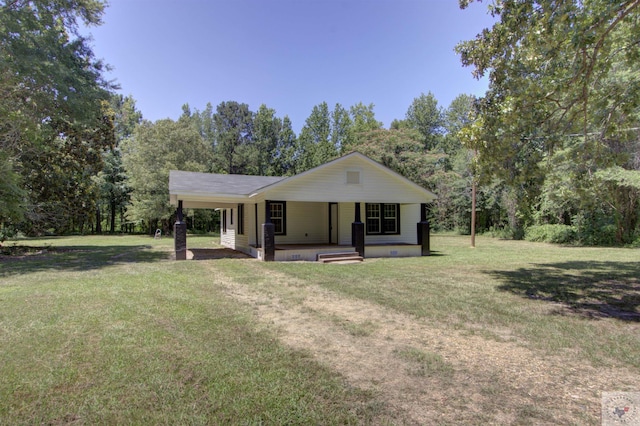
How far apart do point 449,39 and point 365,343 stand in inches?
378

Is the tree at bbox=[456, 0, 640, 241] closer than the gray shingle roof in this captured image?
Yes

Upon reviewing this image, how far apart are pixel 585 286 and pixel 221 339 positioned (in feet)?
25.3

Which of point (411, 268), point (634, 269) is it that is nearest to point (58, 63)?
point (411, 268)

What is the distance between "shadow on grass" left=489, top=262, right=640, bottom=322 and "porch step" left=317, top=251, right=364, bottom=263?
15.1ft

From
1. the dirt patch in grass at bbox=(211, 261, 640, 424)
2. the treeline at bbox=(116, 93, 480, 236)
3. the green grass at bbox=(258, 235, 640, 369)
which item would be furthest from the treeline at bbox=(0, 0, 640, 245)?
the dirt patch in grass at bbox=(211, 261, 640, 424)

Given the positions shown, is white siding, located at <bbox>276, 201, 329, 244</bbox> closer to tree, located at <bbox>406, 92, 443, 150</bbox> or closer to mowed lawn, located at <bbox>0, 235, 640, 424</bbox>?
mowed lawn, located at <bbox>0, 235, 640, 424</bbox>

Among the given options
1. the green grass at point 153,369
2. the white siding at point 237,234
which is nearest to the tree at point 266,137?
the white siding at point 237,234

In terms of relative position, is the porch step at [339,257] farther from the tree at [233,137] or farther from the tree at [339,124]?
the tree at [339,124]

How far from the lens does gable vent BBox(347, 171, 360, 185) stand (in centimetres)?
1362

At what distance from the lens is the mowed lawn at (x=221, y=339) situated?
8.90ft

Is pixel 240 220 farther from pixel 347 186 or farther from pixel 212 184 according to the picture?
pixel 347 186

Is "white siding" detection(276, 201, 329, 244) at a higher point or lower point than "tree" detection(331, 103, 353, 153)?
lower

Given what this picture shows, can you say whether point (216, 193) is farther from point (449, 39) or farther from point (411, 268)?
point (449, 39)

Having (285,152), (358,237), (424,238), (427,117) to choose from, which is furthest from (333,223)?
(427,117)
